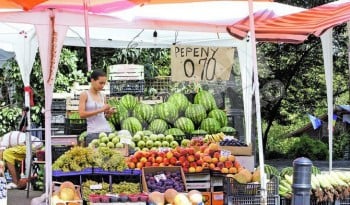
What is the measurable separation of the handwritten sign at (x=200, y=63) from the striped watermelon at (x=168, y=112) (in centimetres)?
45

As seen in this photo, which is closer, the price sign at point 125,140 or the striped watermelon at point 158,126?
the price sign at point 125,140

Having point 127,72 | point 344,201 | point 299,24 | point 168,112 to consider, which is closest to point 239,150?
point 299,24

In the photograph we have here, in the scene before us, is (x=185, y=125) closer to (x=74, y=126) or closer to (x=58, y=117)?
(x=74, y=126)

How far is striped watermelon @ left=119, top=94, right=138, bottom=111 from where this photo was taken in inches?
386

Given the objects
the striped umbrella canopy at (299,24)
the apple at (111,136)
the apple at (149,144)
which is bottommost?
the apple at (149,144)

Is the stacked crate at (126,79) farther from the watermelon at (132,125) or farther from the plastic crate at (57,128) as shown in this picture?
the watermelon at (132,125)

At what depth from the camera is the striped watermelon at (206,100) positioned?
31.5 feet

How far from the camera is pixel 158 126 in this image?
9.29m

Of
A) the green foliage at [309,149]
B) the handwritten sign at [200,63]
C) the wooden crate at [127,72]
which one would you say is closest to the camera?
the handwritten sign at [200,63]

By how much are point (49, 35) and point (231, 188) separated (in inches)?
85.8

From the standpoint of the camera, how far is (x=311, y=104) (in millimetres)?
16359

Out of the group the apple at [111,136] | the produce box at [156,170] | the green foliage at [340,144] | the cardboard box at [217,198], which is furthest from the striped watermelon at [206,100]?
the green foliage at [340,144]

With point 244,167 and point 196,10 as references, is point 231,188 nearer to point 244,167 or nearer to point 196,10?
point 244,167

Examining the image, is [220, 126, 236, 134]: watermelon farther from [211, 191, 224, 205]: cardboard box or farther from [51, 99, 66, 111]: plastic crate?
[51, 99, 66, 111]: plastic crate
